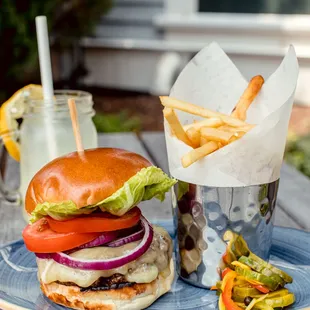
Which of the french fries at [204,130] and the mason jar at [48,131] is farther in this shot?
the mason jar at [48,131]

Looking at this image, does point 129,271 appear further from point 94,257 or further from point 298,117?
point 298,117

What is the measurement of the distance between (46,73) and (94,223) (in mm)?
730

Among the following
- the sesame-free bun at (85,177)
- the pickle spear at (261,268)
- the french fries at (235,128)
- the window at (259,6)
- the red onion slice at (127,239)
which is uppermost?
the french fries at (235,128)

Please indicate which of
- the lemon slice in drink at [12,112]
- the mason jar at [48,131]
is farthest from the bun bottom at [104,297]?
the lemon slice in drink at [12,112]

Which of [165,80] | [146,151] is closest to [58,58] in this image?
[165,80]

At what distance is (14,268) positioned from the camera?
1.51 metres

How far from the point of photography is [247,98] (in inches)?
59.6

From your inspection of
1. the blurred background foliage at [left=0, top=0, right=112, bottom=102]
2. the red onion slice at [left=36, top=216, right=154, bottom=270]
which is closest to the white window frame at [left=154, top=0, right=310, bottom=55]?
the blurred background foliage at [left=0, top=0, right=112, bottom=102]

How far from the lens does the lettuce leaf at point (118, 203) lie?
1.26 m

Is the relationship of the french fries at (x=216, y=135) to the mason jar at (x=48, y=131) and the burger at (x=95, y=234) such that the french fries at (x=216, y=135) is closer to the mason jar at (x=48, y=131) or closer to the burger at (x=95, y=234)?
the burger at (x=95, y=234)

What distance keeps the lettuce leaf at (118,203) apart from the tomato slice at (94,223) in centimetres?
1

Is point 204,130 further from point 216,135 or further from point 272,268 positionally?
point 272,268

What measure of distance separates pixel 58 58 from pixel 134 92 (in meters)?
1.16

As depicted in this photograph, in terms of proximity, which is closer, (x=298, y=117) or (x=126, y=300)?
(x=126, y=300)
